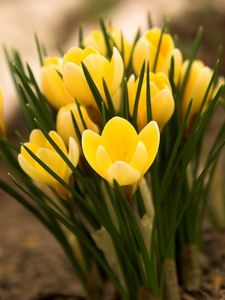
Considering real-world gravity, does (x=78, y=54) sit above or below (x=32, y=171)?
above

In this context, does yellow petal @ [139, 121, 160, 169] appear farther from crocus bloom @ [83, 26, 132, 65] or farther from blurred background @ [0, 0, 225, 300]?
blurred background @ [0, 0, 225, 300]

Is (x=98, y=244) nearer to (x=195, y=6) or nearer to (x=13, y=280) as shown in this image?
(x=13, y=280)

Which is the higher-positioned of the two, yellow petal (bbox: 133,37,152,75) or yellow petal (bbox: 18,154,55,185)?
yellow petal (bbox: 133,37,152,75)

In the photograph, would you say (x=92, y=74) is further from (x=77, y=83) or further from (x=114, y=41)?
(x=114, y=41)

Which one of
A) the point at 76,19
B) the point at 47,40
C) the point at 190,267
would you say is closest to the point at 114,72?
the point at 190,267

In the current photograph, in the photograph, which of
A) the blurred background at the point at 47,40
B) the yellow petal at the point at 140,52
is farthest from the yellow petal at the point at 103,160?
the blurred background at the point at 47,40

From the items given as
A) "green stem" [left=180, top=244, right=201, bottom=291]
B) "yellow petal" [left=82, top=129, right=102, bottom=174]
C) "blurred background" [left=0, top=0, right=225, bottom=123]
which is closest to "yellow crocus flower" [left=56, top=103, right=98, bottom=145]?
"yellow petal" [left=82, top=129, right=102, bottom=174]

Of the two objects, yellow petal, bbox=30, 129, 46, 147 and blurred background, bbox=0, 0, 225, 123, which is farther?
blurred background, bbox=0, 0, 225, 123
